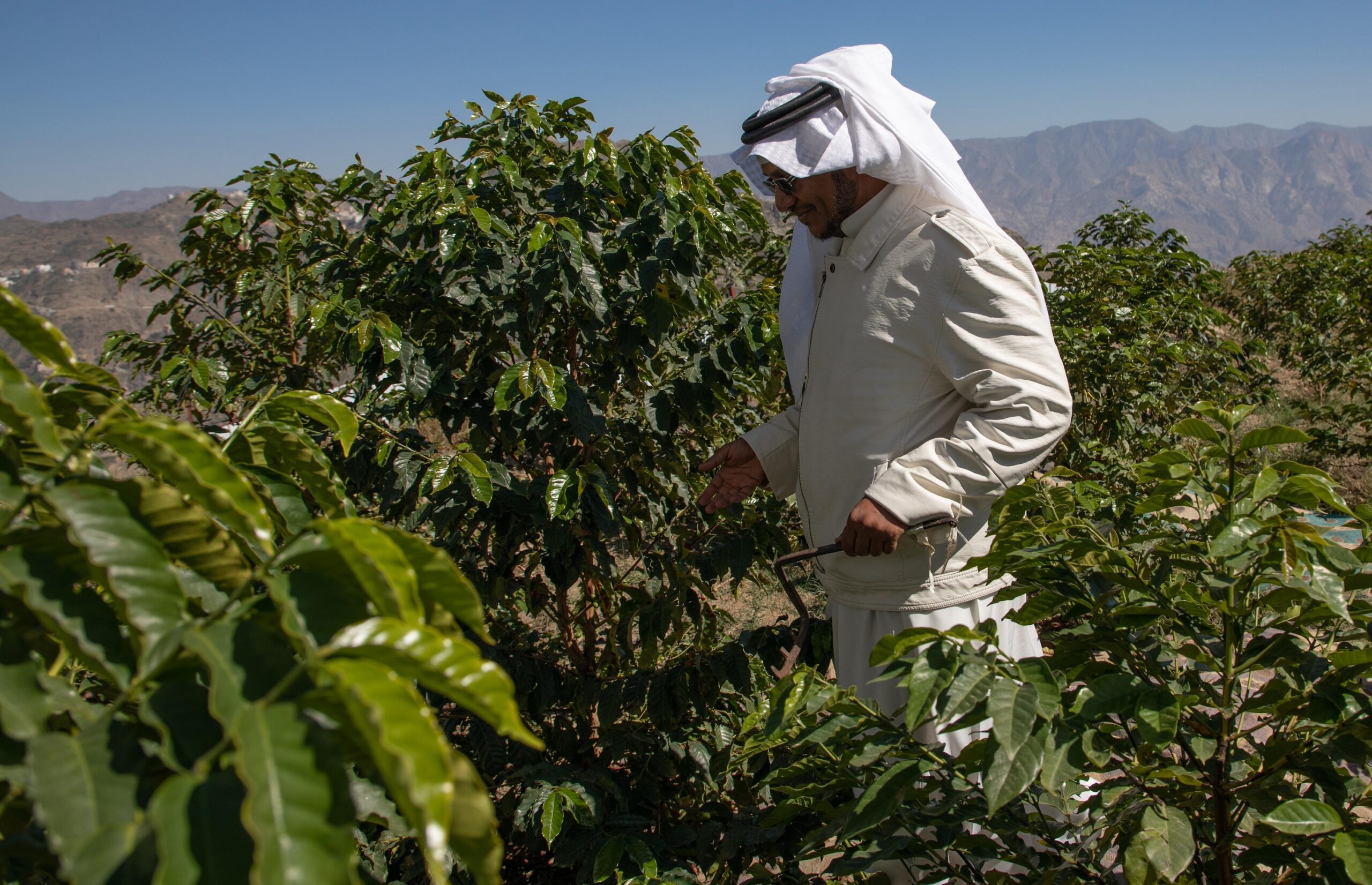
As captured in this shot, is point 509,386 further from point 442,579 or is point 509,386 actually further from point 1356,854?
point 1356,854

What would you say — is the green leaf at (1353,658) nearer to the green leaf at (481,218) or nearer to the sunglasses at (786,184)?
the sunglasses at (786,184)

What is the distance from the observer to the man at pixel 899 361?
5.79 ft

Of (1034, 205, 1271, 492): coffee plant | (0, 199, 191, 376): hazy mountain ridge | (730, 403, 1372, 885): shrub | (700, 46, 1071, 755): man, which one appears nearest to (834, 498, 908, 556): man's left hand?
(700, 46, 1071, 755): man

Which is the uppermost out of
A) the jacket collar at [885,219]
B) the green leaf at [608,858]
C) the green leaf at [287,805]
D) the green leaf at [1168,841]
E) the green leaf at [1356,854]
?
the jacket collar at [885,219]

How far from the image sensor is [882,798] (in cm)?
107

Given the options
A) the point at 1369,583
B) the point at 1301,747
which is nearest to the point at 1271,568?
the point at 1369,583

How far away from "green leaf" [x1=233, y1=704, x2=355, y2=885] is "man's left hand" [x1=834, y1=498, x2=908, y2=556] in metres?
1.37

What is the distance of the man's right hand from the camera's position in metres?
2.28

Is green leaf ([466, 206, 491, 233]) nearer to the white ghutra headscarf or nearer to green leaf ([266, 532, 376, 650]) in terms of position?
the white ghutra headscarf

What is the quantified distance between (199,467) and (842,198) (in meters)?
1.67

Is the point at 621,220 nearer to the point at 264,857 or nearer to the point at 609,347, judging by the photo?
the point at 609,347

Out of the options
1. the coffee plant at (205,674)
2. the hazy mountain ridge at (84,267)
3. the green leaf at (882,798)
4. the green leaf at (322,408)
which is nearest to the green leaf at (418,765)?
the coffee plant at (205,674)

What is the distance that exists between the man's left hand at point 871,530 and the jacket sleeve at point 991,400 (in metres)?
0.02

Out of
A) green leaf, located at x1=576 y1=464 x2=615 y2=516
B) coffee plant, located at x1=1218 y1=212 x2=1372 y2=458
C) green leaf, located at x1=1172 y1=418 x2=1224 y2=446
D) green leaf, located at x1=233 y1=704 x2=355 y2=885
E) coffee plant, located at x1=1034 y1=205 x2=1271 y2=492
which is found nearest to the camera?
green leaf, located at x1=233 y1=704 x2=355 y2=885
